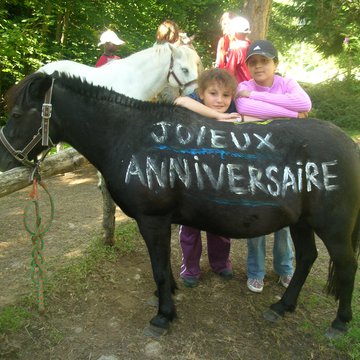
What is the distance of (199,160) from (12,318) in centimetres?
205

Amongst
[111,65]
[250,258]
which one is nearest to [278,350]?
[250,258]

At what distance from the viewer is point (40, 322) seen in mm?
2988

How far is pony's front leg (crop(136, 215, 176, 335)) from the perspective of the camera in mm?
2721

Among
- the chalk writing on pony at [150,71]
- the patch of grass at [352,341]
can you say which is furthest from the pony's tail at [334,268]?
the chalk writing on pony at [150,71]

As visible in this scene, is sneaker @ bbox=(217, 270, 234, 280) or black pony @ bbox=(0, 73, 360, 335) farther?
sneaker @ bbox=(217, 270, 234, 280)

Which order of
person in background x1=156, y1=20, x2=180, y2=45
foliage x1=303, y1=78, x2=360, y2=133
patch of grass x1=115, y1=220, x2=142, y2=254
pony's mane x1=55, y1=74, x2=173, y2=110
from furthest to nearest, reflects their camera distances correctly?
1. foliage x1=303, y1=78, x2=360, y2=133
2. person in background x1=156, y1=20, x2=180, y2=45
3. patch of grass x1=115, y1=220, x2=142, y2=254
4. pony's mane x1=55, y1=74, x2=173, y2=110

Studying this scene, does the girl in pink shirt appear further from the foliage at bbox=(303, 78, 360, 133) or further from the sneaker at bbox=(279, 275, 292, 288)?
the foliage at bbox=(303, 78, 360, 133)

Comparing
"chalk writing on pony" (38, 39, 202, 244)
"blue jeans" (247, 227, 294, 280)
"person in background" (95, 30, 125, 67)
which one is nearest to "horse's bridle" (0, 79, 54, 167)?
"blue jeans" (247, 227, 294, 280)

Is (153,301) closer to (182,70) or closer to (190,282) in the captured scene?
(190,282)

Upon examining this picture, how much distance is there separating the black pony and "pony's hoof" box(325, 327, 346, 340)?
1.99 feet

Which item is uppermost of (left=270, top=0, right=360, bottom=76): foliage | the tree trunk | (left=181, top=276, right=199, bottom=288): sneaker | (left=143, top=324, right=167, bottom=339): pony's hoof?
(left=270, top=0, right=360, bottom=76): foliage

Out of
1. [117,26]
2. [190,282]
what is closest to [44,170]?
[190,282]

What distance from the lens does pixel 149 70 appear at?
16.9 feet

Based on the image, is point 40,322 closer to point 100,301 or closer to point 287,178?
point 100,301
